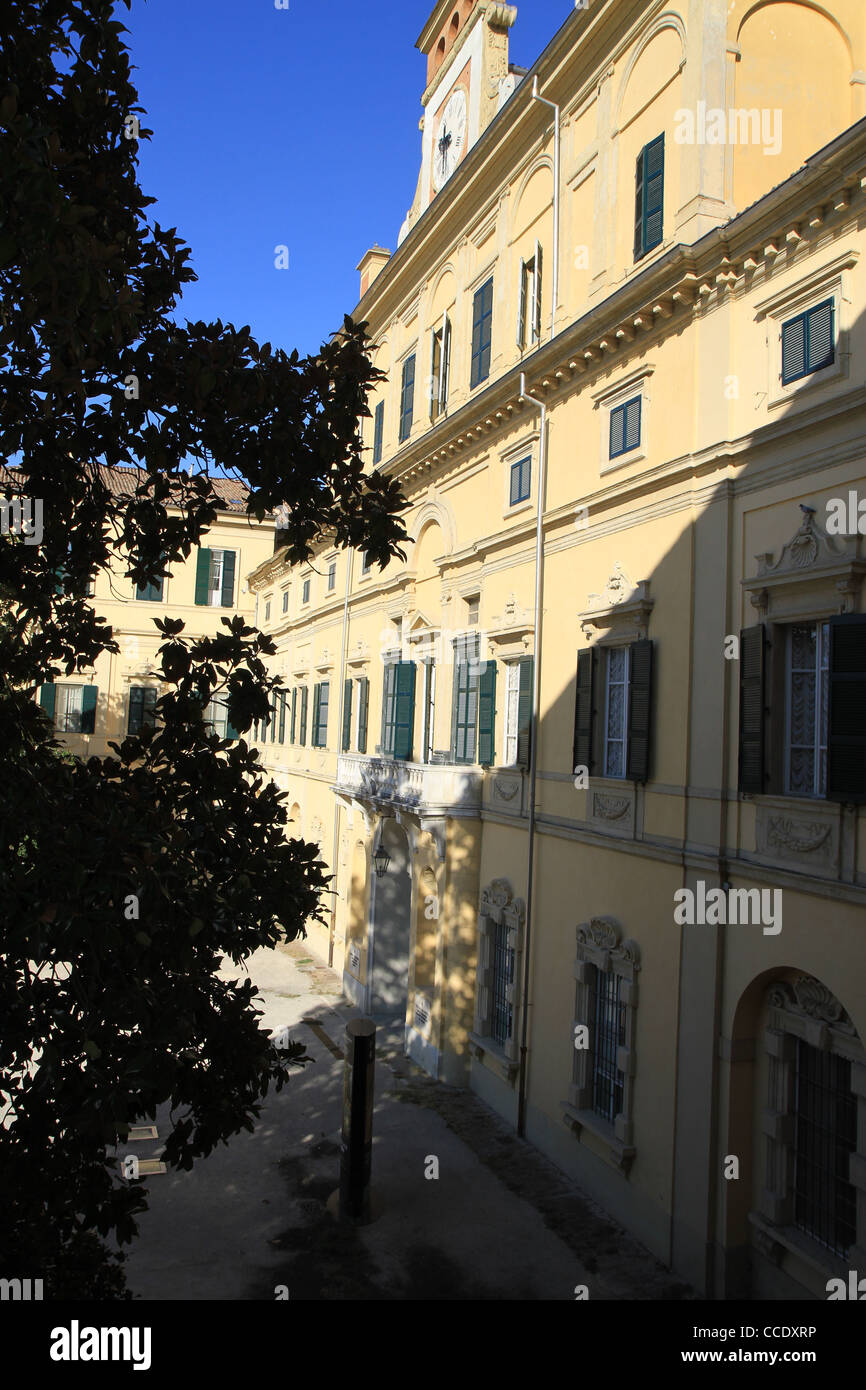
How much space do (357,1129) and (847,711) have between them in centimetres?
784

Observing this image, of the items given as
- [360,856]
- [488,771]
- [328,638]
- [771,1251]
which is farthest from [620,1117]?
[328,638]

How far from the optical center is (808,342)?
9.95 metres

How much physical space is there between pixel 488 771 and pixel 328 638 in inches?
489

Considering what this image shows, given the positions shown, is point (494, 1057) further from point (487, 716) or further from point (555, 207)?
point (555, 207)

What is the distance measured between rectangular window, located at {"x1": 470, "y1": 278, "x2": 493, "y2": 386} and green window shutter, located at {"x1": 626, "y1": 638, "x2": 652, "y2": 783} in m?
7.77

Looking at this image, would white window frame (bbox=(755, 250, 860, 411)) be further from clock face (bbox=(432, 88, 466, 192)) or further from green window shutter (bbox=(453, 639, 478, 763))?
clock face (bbox=(432, 88, 466, 192))

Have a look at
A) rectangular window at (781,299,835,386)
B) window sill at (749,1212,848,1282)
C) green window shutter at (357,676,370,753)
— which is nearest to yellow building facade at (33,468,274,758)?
green window shutter at (357,676,370,753)

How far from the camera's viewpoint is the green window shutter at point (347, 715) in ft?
84.2

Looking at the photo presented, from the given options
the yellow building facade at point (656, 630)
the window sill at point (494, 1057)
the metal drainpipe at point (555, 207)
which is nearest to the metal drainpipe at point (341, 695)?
the yellow building facade at point (656, 630)

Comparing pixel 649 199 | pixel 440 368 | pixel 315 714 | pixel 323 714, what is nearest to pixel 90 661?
pixel 649 199

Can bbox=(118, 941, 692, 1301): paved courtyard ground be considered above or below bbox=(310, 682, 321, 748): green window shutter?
below

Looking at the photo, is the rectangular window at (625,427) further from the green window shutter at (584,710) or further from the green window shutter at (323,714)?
the green window shutter at (323,714)

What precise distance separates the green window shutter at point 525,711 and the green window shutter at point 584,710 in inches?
63.7

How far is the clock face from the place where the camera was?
19609mm
